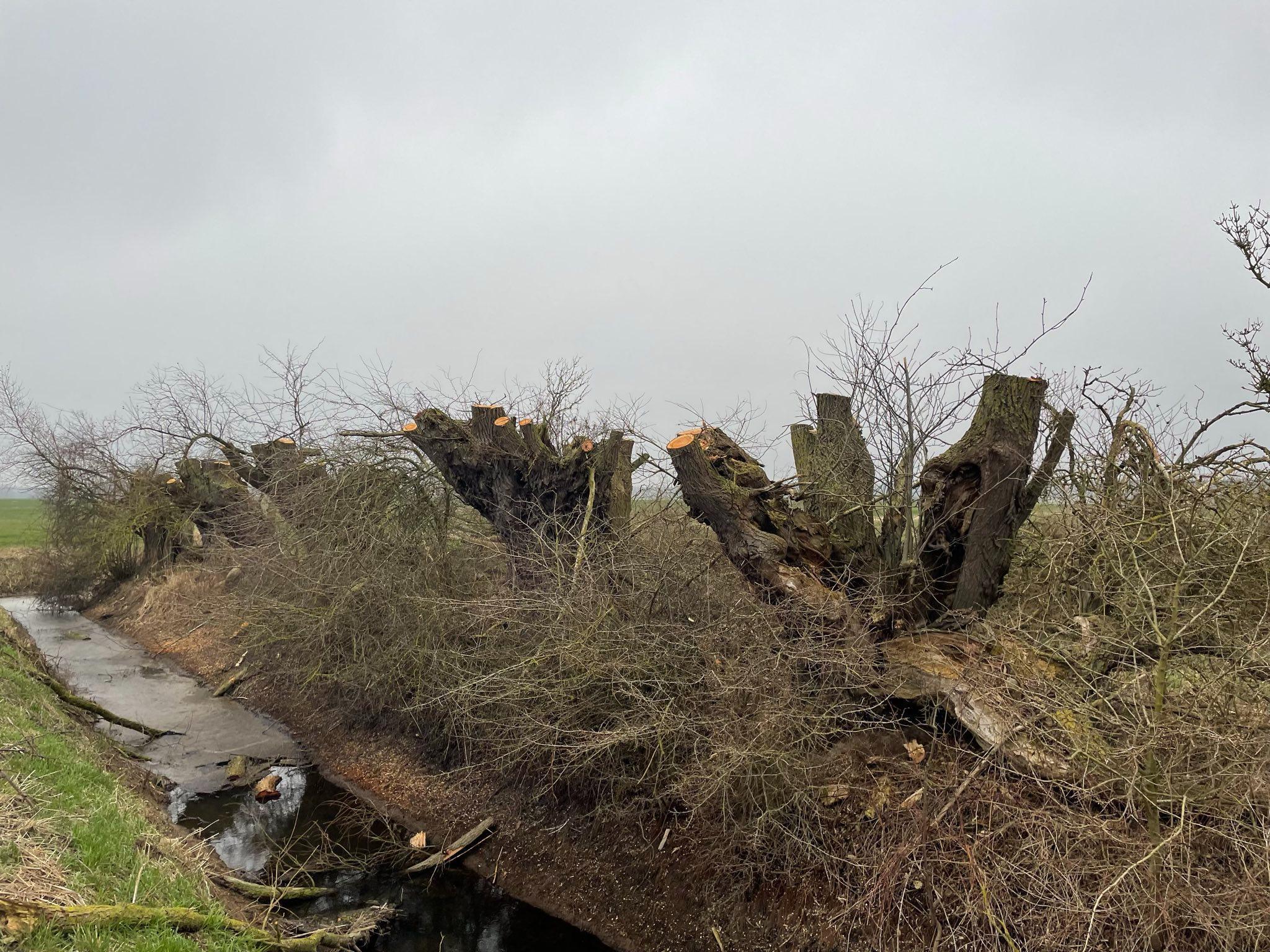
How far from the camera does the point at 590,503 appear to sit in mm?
9648

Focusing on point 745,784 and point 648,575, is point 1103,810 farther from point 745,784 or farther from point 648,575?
point 648,575

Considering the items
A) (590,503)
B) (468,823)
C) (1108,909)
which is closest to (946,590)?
(1108,909)

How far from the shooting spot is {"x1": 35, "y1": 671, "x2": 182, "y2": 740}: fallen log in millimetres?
12008

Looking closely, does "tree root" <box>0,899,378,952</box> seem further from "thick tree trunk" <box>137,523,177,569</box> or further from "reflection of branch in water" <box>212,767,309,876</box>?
"thick tree trunk" <box>137,523,177,569</box>

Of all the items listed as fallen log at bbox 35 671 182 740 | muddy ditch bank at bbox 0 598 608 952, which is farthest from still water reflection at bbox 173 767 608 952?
fallen log at bbox 35 671 182 740

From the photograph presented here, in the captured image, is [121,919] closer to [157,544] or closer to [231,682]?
[231,682]

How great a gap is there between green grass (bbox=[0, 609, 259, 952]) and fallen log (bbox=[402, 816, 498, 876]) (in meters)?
2.57

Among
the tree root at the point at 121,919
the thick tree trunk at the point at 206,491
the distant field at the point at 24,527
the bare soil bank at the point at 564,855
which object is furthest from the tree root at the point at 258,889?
the distant field at the point at 24,527

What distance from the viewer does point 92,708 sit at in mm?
12078

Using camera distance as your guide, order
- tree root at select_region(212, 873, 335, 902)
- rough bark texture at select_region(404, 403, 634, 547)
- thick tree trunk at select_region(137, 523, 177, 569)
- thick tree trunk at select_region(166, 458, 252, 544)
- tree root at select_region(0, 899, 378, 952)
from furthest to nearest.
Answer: thick tree trunk at select_region(137, 523, 177, 569), thick tree trunk at select_region(166, 458, 252, 544), rough bark texture at select_region(404, 403, 634, 547), tree root at select_region(212, 873, 335, 902), tree root at select_region(0, 899, 378, 952)

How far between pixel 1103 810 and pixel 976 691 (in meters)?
1.12

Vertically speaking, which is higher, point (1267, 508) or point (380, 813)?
point (1267, 508)

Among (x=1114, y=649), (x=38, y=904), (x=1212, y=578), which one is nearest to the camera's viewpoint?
(x=38, y=904)

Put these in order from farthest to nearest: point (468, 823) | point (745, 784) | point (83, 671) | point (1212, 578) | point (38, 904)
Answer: point (83, 671) < point (468, 823) < point (745, 784) < point (1212, 578) < point (38, 904)
